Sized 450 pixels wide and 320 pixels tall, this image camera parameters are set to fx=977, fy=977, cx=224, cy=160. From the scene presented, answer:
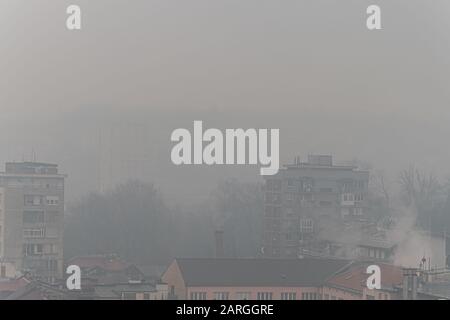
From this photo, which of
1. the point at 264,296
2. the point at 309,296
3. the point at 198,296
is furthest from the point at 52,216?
the point at 309,296

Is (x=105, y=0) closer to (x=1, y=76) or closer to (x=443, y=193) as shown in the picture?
(x=1, y=76)

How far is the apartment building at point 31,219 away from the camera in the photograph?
5.72 meters

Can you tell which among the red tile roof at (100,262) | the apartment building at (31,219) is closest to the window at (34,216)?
the apartment building at (31,219)

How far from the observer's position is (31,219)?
5727 millimetres

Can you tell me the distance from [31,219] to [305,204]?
163 cm

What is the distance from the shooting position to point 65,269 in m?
5.77

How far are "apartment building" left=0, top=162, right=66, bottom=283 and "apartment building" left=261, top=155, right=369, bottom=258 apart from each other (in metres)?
1.25

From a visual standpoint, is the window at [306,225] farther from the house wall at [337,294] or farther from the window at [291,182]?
the house wall at [337,294]

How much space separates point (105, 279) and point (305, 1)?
205 cm

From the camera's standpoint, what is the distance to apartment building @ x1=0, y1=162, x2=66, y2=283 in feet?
18.8

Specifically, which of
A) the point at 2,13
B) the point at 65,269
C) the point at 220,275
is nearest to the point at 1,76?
the point at 2,13

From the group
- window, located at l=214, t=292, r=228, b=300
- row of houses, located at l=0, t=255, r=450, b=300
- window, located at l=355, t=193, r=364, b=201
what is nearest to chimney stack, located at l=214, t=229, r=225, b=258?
row of houses, located at l=0, t=255, r=450, b=300

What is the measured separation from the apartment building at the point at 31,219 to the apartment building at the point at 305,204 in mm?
1245

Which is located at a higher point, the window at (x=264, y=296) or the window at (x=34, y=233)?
the window at (x=34, y=233)
